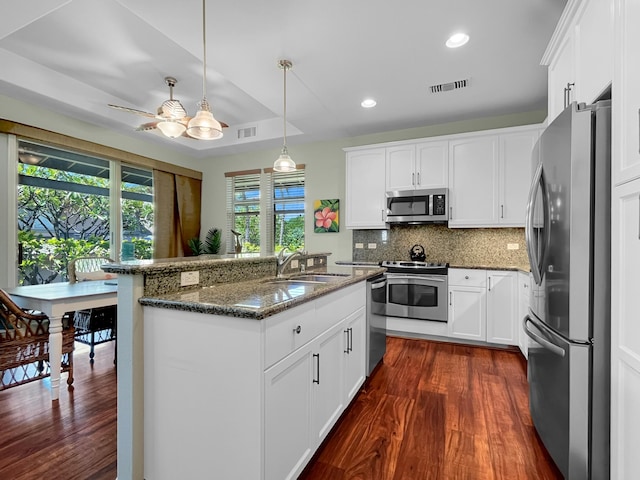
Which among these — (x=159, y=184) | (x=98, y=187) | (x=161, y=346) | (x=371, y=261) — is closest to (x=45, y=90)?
(x=98, y=187)

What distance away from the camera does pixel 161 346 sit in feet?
4.82

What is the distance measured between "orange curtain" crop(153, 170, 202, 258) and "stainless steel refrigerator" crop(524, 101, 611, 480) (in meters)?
5.06

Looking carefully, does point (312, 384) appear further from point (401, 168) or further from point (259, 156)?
point (259, 156)

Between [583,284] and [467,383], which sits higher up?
[583,284]

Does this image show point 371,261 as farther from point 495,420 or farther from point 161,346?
point 161,346

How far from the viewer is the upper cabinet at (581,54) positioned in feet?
4.78

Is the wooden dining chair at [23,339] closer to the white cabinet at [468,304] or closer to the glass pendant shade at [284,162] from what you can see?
the glass pendant shade at [284,162]

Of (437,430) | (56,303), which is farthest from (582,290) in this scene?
(56,303)

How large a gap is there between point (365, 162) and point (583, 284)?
10.4 feet

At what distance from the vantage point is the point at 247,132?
4969mm

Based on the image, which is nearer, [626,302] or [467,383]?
[626,302]

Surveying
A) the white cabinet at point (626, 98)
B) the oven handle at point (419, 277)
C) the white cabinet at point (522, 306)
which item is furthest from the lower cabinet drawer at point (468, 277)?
the white cabinet at point (626, 98)

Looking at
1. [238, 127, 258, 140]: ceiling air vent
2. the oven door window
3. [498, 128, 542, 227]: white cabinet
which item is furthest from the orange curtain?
[498, 128, 542, 227]: white cabinet

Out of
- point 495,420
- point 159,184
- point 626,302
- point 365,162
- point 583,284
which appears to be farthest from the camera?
point 159,184
